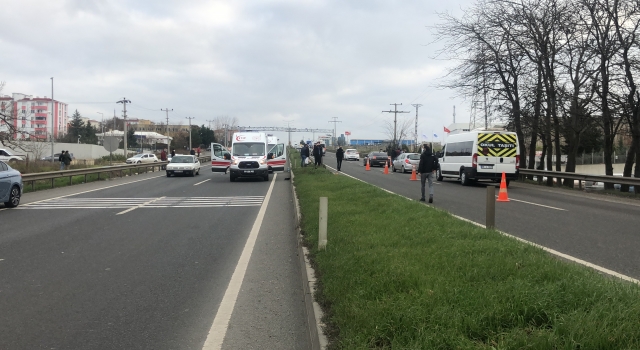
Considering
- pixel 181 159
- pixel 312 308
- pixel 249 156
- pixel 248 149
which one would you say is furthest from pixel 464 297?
pixel 181 159

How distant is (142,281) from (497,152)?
1881 centimetres

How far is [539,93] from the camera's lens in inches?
1087

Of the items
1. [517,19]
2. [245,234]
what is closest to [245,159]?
[517,19]

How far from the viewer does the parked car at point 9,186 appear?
14690mm

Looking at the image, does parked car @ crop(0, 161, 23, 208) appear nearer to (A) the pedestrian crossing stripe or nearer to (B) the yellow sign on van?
(A) the pedestrian crossing stripe

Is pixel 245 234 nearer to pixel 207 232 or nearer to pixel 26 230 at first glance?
pixel 207 232

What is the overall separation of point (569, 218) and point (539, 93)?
55.8 feet

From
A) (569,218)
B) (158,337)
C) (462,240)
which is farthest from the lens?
(569,218)

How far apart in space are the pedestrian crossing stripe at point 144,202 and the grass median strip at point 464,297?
9210 mm

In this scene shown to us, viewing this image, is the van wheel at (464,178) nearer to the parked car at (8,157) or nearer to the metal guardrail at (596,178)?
the metal guardrail at (596,178)

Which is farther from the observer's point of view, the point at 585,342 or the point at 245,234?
the point at 245,234

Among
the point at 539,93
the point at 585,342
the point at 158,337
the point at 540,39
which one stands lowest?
the point at 158,337

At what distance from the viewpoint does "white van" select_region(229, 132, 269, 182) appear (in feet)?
89.6

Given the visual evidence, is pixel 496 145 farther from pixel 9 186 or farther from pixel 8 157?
pixel 8 157
